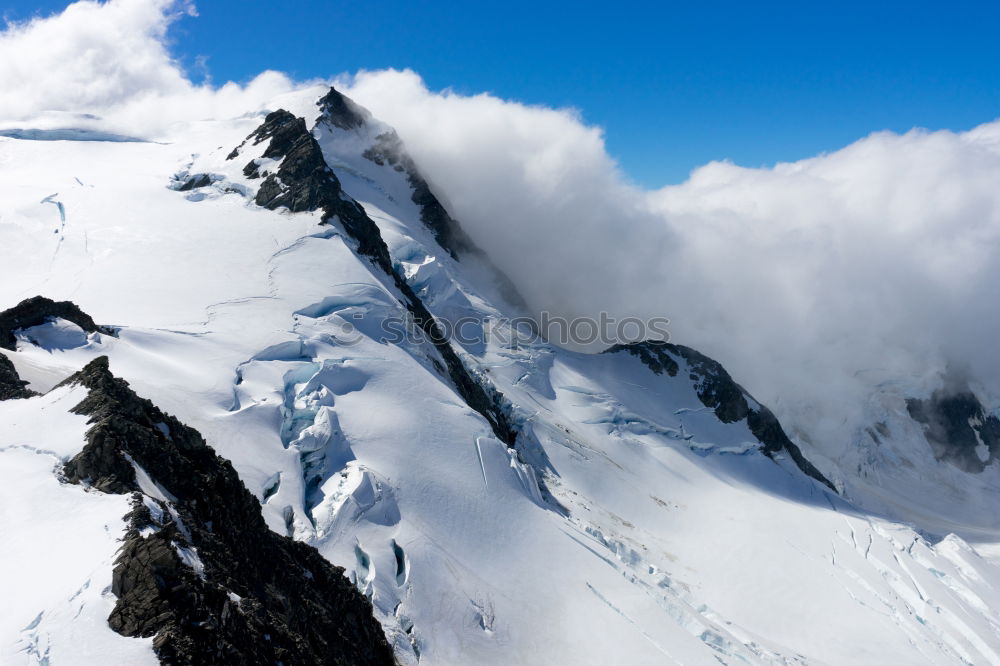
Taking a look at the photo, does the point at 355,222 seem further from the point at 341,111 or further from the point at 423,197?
the point at 341,111

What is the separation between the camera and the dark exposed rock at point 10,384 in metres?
22.6

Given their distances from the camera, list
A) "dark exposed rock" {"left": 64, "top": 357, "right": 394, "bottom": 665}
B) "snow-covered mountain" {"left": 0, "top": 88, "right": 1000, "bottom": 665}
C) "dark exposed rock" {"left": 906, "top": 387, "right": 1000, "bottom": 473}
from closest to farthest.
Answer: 1. "dark exposed rock" {"left": 64, "top": 357, "right": 394, "bottom": 665}
2. "snow-covered mountain" {"left": 0, "top": 88, "right": 1000, "bottom": 665}
3. "dark exposed rock" {"left": 906, "top": 387, "right": 1000, "bottom": 473}

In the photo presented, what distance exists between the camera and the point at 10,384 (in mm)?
23062

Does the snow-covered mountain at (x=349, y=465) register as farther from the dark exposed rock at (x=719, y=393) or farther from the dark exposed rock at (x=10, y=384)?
the dark exposed rock at (x=719, y=393)

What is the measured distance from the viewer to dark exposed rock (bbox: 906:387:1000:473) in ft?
491

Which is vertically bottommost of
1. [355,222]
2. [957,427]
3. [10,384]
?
[10,384]

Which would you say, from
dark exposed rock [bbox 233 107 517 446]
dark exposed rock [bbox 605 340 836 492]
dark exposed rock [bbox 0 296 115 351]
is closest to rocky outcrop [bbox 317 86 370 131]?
dark exposed rock [bbox 233 107 517 446]

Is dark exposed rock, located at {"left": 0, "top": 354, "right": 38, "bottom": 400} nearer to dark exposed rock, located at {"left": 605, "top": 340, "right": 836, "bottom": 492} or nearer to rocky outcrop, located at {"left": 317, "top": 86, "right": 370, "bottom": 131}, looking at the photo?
dark exposed rock, located at {"left": 605, "top": 340, "right": 836, "bottom": 492}

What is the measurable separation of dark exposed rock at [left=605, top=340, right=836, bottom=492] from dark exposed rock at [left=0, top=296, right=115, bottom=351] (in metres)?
65.6

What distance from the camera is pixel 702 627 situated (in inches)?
1513

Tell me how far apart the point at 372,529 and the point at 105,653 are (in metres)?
20.3

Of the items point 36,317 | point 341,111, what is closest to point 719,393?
point 341,111

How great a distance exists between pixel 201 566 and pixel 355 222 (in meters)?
50.5

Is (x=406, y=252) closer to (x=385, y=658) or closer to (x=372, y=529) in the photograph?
(x=372, y=529)
